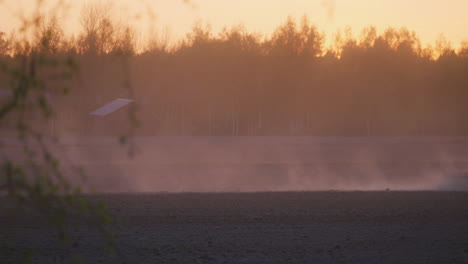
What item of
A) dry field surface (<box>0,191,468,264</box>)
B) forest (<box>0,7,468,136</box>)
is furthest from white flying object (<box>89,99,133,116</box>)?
dry field surface (<box>0,191,468,264</box>)

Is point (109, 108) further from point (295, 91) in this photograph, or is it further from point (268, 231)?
point (268, 231)

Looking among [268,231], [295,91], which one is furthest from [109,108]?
[268,231]

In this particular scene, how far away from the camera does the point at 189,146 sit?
37.6 metres

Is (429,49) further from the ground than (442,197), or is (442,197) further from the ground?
(429,49)

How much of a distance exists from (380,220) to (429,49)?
60167mm

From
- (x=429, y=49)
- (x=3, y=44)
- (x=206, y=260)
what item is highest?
(x=429, y=49)

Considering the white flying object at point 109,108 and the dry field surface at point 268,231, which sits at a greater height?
the white flying object at point 109,108

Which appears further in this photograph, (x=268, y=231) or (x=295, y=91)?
(x=295, y=91)

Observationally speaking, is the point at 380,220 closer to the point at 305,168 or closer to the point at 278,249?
the point at 278,249

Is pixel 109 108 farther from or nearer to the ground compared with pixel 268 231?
farther from the ground

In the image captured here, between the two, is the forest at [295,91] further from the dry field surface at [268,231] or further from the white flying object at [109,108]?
the dry field surface at [268,231]

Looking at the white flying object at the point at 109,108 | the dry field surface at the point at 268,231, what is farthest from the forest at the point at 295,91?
the dry field surface at the point at 268,231

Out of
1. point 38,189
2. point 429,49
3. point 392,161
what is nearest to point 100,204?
point 38,189

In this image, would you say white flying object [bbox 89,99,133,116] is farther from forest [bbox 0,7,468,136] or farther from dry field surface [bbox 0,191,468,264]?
dry field surface [bbox 0,191,468,264]
